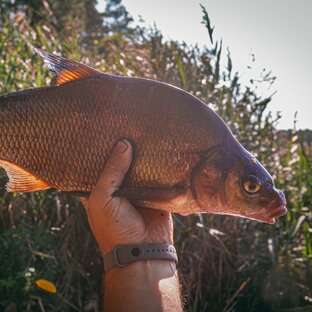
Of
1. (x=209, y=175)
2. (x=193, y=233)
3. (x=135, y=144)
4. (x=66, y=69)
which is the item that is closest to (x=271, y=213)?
(x=209, y=175)

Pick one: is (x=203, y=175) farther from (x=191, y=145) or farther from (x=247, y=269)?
(x=247, y=269)

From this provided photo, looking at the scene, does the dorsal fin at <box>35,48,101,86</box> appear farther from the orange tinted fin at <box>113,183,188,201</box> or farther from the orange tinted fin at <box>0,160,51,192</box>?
the orange tinted fin at <box>113,183,188,201</box>

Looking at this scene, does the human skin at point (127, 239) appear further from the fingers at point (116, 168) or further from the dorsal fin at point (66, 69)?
the dorsal fin at point (66, 69)

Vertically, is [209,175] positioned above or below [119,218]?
above

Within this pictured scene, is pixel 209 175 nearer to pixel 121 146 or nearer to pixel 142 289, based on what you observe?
pixel 121 146

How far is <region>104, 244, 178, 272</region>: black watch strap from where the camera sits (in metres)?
2.16

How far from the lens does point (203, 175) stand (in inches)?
78.4

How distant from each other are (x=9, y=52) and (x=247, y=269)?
3.04m

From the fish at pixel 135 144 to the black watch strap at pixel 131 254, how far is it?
0.27m

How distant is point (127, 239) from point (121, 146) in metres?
0.49

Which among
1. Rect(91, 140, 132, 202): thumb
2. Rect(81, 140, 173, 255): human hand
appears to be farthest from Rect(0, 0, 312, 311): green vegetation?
Rect(91, 140, 132, 202): thumb

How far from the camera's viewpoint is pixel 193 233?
12.8ft

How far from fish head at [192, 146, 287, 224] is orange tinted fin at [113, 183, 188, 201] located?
0.07m

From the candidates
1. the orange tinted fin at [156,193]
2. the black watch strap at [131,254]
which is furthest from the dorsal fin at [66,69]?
the black watch strap at [131,254]
